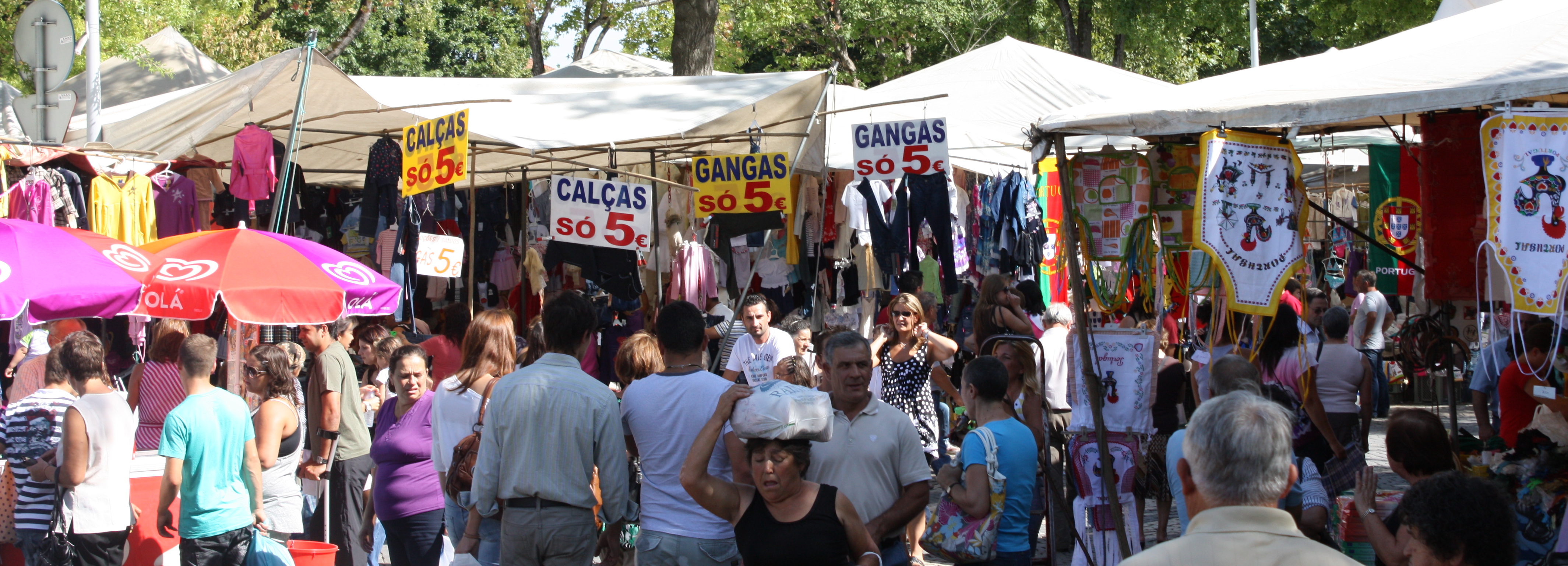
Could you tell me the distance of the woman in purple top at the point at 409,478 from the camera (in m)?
5.83

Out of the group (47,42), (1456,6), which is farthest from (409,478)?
(1456,6)

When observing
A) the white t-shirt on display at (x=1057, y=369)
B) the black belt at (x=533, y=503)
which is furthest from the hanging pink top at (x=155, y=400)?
the white t-shirt on display at (x=1057, y=369)

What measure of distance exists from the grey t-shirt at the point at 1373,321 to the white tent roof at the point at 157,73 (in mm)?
14904

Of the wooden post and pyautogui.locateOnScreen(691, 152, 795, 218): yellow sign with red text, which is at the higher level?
pyautogui.locateOnScreen(691, 152, 795, 218): yellow sign with red text

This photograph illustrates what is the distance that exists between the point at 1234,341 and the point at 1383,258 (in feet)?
7.29

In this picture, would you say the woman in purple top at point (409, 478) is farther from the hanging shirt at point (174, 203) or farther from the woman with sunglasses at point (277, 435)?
the hanging shirt at point (174, 203)

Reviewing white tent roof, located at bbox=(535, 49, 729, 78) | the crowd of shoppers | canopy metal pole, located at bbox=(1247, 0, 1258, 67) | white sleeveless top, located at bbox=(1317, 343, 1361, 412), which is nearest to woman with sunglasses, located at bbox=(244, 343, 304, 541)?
the crowd of shoppers

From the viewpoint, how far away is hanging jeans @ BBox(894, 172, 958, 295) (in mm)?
9227

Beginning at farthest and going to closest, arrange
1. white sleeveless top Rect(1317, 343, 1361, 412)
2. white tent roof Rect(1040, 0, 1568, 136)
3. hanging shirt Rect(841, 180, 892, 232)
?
hanging shirt Rect(841, 180, 892, 232) → white sleeveless top Rect(1317, 343, 1361, 412) → white tent roof Rect(1040, 0, 1568, 136)

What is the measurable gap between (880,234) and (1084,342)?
429 centimetres

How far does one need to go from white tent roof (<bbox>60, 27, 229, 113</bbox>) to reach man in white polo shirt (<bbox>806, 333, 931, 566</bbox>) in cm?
1417

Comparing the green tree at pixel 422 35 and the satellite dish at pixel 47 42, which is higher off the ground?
the green tree at pixel 422 35

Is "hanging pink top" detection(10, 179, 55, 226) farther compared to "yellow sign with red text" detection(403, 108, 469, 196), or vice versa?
"hanging pink top" detection(10, 179, 55, 226)

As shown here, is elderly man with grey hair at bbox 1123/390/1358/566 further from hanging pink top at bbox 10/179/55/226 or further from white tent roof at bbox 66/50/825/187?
hanging pink top at bbox 10/179/55/226
